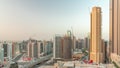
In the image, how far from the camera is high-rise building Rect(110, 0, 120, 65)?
28.7 feet

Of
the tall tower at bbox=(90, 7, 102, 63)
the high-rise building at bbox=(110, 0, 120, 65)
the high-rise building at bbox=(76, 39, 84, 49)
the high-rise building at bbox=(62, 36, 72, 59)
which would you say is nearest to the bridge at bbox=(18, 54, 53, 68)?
the high-rise building at bbox=(62, 36, 72, 59)

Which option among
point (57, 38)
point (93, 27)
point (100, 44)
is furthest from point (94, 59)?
point (57, 38)

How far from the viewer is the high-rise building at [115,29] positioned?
8745 millimetres

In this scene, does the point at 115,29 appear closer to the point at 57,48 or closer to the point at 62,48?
the point at 62,48

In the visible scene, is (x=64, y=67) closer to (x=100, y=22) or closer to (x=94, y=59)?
(x=94, y=59)

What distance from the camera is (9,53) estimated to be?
9820 millimetres

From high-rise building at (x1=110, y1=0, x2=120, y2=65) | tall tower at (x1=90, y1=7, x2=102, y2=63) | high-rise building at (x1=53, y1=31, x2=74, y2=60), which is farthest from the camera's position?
high-rise building at (x1=53, y1=31, x2=74, y2=60)

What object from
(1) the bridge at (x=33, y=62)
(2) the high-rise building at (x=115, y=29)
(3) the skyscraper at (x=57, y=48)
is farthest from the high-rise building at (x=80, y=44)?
(2) the high-rise building at (x=115, y=29)

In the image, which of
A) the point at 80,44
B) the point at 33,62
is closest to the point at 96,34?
the point at 33,62

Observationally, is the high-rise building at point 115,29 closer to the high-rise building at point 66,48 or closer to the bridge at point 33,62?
the high-rise building at point 66,48

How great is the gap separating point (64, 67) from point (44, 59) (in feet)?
15.6

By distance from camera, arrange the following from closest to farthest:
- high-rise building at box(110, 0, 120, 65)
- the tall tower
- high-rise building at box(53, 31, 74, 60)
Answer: high-rise building at box(110, 0, 120, 65)
the tall tower
high-rise building at box(53, 31, 74, 60)

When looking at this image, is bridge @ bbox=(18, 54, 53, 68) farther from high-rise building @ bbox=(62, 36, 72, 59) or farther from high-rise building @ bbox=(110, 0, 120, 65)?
high-rise building @ bbox=(110, 0, 120, 65)

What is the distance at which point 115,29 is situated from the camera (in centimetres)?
937
